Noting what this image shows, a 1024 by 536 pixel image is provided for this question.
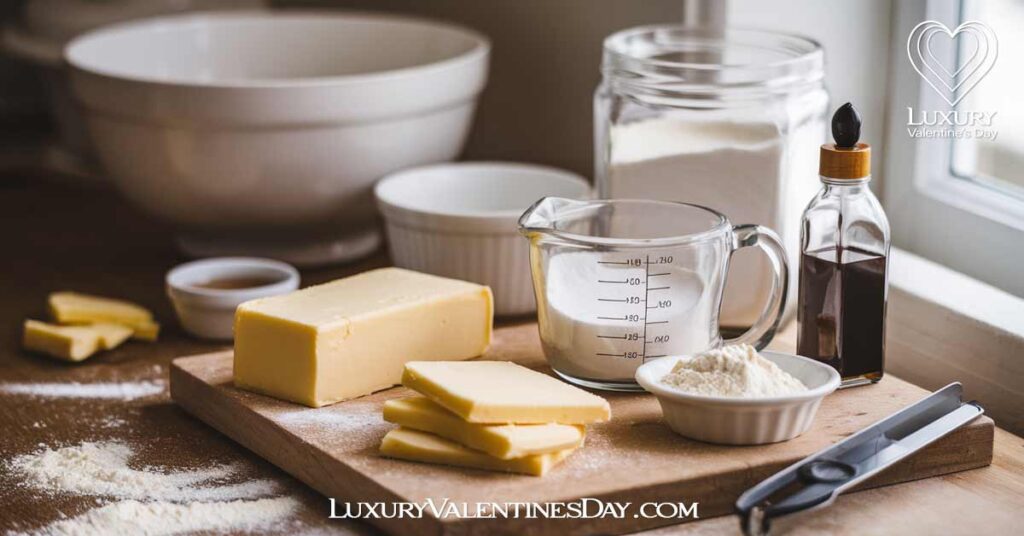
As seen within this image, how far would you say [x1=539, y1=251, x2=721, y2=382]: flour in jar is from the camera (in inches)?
39.4

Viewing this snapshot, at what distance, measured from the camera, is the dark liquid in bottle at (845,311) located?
100 centimetres

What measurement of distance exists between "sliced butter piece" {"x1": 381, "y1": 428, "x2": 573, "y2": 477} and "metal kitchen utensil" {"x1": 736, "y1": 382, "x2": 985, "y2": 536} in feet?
0.46

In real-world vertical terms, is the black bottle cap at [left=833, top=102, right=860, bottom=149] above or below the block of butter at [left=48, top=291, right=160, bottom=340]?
above

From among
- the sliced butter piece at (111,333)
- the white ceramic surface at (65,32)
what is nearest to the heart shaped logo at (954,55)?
the sliced butter piece at (111,333)

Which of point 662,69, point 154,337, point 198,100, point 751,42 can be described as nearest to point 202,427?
point 154,337

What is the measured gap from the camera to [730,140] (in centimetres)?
114

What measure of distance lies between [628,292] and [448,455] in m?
0.21

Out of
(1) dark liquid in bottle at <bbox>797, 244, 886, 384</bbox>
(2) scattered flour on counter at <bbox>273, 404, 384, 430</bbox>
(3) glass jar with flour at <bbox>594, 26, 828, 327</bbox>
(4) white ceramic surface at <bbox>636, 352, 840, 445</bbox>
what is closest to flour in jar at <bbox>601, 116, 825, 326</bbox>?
(3) glass jar with flour at <bbox>594, 26, 828, 327</bbox>

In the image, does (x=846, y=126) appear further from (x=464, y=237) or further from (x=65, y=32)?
(x=65, y=32)

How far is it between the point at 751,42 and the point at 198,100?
58 centimetres

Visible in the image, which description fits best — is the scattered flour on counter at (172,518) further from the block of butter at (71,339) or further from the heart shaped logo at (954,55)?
the heart shaped logo at (954,55)

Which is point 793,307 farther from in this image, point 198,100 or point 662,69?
point 198,100

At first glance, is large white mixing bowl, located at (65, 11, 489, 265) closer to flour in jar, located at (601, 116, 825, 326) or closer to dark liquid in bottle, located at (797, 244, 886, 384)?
flour in jar, located at (601, 116, 825, 326)

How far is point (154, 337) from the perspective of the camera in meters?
1.29
